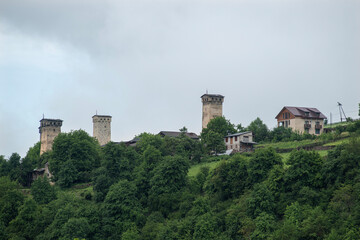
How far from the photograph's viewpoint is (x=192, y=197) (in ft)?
195

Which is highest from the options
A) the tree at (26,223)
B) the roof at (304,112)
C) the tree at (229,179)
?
the roof at (304,112)

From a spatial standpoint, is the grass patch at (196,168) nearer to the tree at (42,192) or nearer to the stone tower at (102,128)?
the tree at (42,192)

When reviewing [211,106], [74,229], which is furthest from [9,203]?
[211,106]

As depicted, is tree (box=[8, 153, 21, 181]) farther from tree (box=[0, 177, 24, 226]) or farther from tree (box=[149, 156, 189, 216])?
tree (box=[149, 156, 189, 216])

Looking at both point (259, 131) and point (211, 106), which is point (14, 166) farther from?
point (259, 131)

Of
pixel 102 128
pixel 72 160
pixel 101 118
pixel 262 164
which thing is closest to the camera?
pixel 262 164

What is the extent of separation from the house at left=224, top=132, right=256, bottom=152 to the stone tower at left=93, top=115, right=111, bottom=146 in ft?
143

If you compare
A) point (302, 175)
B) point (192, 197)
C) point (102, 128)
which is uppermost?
point (102, 128)

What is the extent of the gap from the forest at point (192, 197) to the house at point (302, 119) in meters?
9.46

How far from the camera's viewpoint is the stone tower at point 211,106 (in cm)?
10538

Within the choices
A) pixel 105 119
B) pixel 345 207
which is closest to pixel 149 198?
pixel 345 207

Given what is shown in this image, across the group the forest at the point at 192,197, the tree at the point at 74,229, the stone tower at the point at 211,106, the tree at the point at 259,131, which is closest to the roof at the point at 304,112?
the tree at the point at 259,131

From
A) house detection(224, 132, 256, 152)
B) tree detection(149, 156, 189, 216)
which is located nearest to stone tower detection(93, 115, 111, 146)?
house detection(224, 132, 256, 152)

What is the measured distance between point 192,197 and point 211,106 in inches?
1895
